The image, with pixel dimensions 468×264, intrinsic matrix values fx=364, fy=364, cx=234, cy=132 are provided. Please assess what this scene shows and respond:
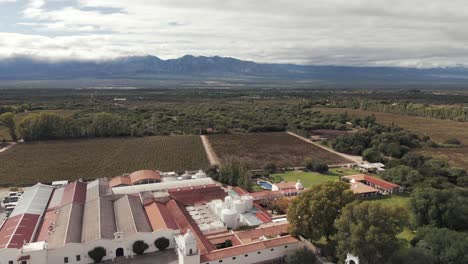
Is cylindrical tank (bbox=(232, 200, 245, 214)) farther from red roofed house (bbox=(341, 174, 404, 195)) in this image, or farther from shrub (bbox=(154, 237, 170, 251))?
red roofed house (bbox=(341, 174, 404, 195))

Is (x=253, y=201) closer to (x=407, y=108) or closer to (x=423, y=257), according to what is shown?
(x=423, y=257)

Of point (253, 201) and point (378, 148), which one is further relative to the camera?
point (378, 148)

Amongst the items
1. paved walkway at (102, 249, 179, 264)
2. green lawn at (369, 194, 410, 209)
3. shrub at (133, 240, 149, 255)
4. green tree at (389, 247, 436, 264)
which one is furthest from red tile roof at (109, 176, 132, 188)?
green tree at (389, 247, 436, 264)

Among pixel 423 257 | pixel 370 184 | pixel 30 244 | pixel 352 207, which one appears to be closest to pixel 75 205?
pixel 30 244

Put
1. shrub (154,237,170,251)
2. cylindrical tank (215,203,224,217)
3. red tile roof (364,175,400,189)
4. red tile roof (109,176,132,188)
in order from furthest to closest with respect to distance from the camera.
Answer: red tile roof (364,175,400,189)
red tile roof (109,176,132,188)
cylindrical tank (215,203,224,217)
shrub (154,237,170,251)

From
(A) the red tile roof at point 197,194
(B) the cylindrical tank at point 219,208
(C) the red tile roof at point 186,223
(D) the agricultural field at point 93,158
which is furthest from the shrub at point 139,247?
(D) the agricultural field at point 93,158

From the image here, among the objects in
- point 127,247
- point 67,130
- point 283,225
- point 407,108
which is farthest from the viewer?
point 407,108
